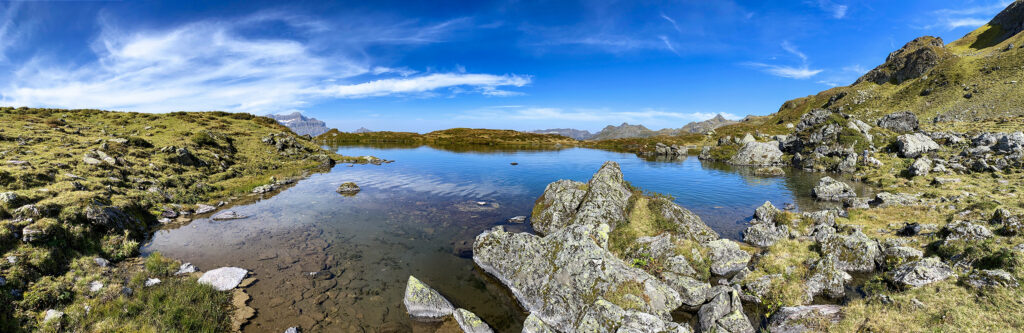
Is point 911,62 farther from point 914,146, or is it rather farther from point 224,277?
point 224,277

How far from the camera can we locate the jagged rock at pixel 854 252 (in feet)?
53.2

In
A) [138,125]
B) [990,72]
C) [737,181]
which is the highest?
[990,72]

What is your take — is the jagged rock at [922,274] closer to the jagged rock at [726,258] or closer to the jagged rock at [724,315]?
the jagged rock at [726,258]

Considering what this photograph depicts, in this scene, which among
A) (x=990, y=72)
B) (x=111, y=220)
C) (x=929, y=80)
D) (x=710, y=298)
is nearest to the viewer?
(x=710, y=298)

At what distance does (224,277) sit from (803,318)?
2486 cm

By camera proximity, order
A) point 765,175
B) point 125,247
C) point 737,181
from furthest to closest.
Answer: point 765,175 < point 737,181 < point 125,247

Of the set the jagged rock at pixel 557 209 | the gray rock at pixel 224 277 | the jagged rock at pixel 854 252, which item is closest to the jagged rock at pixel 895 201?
the jagged rock at pixel 854 252

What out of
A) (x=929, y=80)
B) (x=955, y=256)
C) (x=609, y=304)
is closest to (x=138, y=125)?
(x=609, y=304)

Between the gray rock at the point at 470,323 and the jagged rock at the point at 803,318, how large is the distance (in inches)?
420

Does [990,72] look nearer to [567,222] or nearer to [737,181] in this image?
[737,181]

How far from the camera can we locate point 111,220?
61.6 feet

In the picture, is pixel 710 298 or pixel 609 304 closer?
pixel 609 304

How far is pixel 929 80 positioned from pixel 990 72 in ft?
65.6

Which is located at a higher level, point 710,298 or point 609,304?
point 609,304
